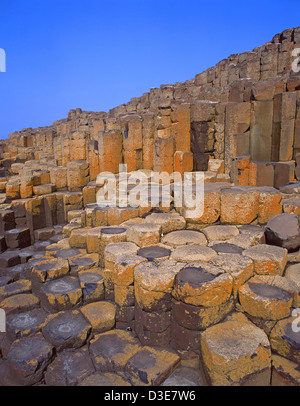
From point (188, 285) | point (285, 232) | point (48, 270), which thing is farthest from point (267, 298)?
point (48, 270)

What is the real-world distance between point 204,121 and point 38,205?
662 centimetres

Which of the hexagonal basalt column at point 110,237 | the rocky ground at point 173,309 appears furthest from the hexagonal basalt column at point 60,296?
the hexagonal basalt column at point 110,237

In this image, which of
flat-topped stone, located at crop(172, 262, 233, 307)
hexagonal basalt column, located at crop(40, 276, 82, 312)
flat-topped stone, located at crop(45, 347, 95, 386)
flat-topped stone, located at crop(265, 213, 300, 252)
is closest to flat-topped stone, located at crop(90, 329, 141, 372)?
flat-topped stone, located at crop(45, 347, 95, 386)

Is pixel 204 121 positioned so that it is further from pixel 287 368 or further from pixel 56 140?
pixel 56 140

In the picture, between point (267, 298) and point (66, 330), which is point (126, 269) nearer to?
point (66, 330)

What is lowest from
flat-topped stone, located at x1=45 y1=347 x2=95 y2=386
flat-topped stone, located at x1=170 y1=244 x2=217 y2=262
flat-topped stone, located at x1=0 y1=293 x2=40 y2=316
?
flat-topped stone, located at x1=45 y1=347 x2=95 y2=386

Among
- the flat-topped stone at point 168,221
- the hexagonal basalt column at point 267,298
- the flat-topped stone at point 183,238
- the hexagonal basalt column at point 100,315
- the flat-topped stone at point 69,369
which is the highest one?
the flat-topped stone at point 168,221

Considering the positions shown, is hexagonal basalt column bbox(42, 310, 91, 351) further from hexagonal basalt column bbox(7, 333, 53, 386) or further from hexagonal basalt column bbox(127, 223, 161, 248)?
hexagonal basalt column bbox(127, 223, 161, 248)

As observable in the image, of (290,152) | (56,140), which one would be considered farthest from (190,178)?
(56,140)

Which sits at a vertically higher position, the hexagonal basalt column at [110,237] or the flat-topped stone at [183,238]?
the flat-topped stone at [183,238]

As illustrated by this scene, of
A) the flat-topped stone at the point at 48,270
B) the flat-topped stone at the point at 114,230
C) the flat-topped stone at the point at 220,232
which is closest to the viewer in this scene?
the flat-topped stone at the point at 220,232

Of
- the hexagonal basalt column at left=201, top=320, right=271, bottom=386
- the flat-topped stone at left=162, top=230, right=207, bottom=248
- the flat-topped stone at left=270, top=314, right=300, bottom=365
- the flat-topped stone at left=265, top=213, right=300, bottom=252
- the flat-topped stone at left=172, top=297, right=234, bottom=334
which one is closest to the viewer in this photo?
the hexagonal basalt column at left=201, top=320, right=271, bottom=386

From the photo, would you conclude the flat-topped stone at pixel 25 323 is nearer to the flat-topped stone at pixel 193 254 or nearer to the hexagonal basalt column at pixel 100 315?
the hexagonal basalt column at pixel 100 315

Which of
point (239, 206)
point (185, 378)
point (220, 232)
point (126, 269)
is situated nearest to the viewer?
point (185, 378)
